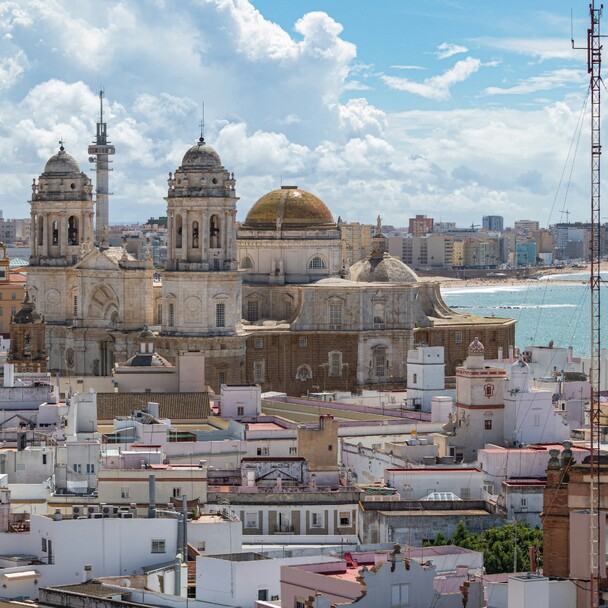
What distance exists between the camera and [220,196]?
6900cm

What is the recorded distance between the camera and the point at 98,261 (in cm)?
7375

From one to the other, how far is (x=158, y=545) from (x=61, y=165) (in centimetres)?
4576

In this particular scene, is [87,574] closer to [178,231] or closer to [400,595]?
[400,595]

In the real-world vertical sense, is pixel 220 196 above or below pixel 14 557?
above

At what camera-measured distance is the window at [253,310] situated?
243 feet

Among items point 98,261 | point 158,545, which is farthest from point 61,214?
point 158,545

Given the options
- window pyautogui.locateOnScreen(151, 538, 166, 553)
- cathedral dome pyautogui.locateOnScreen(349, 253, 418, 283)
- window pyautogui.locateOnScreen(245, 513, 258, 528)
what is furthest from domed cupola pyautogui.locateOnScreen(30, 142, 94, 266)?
window pyautogui.locateOnScreen(151, 538, 166, 553)

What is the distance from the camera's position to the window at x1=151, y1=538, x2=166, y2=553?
1329 inches

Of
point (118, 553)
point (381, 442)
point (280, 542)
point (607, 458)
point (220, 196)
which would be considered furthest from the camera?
point (220, 196)

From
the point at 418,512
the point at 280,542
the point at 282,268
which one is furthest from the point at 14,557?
the point at 282,268

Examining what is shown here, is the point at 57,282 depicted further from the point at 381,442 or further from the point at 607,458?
the point at 607,458

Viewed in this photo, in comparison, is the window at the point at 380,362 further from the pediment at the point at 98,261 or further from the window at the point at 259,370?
the pediment at the point at 98,261

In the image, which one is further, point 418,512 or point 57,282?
point 57,282

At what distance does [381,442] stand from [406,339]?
65.9 feet
